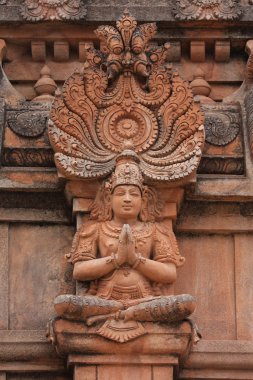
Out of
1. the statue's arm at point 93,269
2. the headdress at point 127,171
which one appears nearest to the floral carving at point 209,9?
the headdress at point 127,171

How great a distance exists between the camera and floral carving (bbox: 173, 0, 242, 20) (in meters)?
24.6

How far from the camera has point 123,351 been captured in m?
22.8

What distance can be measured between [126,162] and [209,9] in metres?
2.00

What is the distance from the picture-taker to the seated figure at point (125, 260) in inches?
899

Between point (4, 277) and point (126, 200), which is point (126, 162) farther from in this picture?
point (4, 277)

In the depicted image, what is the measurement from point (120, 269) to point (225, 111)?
1.90 metres

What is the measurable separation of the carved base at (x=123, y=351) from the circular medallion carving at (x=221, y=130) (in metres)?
1.92

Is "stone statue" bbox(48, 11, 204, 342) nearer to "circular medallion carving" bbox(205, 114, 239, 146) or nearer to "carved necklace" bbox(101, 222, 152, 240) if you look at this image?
"carved necklace" bbox(101, 222, 152, 240)

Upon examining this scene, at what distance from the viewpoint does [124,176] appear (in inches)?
917

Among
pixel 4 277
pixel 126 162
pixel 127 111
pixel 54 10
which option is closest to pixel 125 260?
pixel 126 162

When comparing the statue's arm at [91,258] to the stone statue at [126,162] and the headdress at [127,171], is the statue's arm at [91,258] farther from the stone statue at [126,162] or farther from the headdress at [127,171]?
the headdress at [127,171]

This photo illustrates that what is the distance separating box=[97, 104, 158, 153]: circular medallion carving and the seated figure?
30cm

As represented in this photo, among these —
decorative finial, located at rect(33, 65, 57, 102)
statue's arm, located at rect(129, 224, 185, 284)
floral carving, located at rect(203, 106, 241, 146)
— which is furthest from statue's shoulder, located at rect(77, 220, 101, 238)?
Answer: decorative finial, located at rect(33, 65, 57, 102)

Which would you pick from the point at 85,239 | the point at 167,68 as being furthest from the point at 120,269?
the point at 167,68
